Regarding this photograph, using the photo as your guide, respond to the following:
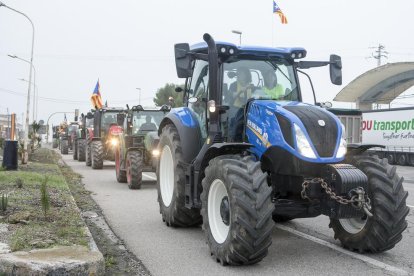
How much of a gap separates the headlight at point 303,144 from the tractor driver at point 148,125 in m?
10.0

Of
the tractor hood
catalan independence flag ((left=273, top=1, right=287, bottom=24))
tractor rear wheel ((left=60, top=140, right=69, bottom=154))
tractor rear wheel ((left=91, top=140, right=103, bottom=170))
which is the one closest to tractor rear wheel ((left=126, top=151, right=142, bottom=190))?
tractor rear wheel ((left=91, top=140, right=103, bottom=170))

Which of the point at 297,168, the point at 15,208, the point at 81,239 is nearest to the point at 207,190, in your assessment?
the point at 297,168

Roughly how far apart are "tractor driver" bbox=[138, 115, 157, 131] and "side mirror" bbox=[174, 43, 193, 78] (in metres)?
8.84

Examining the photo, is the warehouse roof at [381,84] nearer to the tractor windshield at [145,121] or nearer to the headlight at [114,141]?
the headlight at [114,141]

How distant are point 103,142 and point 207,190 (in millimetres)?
14675

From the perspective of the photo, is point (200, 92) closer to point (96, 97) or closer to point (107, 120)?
point (107, 120)

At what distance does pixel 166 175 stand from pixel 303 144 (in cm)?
331

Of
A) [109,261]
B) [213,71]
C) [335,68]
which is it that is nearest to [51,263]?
[109,261]

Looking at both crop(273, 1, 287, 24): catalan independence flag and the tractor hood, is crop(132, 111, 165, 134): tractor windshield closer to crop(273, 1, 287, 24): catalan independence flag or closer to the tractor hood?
crop(273, 1, 287, 24): catalan independence flag

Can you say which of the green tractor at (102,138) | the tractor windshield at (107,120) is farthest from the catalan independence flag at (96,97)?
the tractor windshield at (107,120)

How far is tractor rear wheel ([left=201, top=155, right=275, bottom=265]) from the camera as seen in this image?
5.13 m

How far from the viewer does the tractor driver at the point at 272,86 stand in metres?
6.73

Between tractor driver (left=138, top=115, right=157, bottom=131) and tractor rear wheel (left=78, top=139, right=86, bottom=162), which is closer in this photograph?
tractor driver (left=138, top=115, right=157, bottom=131)

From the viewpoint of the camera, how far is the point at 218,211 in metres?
5.96
